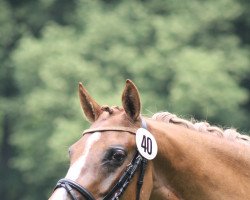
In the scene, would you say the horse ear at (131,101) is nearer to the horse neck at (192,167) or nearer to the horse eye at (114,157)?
the horse neck at (192,167)

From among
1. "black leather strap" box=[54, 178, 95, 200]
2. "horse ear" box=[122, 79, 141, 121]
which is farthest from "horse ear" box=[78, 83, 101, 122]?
"black leather strap" box=[54, 178, 95, 200]

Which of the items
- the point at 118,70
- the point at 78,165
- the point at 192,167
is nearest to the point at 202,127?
the point at 192,167

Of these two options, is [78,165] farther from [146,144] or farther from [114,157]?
[146,144]

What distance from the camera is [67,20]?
2719 cm

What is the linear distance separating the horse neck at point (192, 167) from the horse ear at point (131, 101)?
0.47 feet

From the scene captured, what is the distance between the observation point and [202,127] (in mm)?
5094

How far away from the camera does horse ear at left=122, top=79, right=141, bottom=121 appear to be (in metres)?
4.60

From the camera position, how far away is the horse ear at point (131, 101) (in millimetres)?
4602

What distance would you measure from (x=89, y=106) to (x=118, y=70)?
56.4ft

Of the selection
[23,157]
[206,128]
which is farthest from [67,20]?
[206,128]

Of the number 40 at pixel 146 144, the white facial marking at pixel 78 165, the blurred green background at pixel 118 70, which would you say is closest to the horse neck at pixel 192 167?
the number 40 at pixel 146 144

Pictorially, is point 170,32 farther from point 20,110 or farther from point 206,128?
point 206,128

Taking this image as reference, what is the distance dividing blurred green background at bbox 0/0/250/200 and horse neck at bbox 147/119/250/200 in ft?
46.6

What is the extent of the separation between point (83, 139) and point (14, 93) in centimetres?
2326
